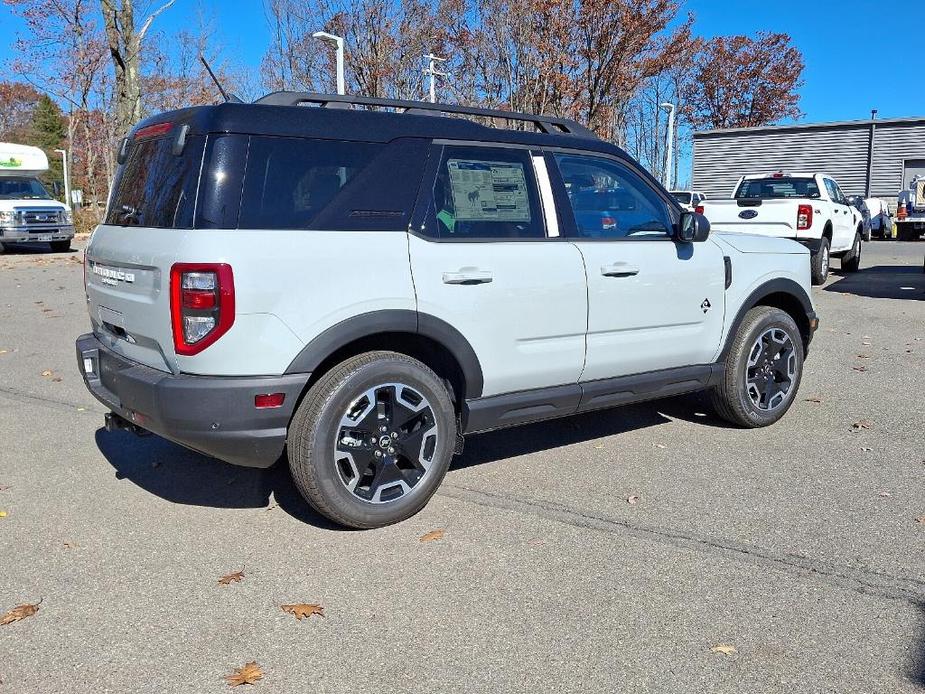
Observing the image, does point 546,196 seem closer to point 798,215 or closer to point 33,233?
point 798,215

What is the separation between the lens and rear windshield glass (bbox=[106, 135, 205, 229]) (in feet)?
12.3

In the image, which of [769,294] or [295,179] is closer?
[295,179]

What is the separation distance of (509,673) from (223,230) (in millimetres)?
2091

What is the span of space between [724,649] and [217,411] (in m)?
2.21

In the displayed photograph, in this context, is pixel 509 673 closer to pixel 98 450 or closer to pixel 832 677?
pixel 832 677

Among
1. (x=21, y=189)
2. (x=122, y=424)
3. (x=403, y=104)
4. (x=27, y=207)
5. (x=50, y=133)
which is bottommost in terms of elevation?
(x=122, y=424)

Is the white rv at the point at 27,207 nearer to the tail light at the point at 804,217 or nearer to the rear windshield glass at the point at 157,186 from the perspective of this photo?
the tail light at the point at 804,217

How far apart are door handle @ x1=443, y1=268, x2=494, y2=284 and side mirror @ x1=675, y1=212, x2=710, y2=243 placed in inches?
55.7

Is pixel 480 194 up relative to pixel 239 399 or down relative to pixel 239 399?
up

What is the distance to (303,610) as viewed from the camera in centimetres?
334

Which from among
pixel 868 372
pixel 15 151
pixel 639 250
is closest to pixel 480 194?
pixel 639 250

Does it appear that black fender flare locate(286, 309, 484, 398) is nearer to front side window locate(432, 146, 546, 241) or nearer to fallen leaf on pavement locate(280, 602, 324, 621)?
front side window locate(432, 146, 546, 241)

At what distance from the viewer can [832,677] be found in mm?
2895

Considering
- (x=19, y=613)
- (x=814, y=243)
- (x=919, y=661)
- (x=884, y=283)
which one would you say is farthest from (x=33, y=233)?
(x=919, y=661)
